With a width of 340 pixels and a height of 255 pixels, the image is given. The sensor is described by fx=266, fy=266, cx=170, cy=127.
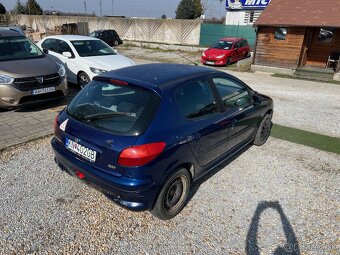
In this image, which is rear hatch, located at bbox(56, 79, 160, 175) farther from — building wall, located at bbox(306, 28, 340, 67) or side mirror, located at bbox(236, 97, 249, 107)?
building wall, located at bbox(306, 28, 340, 67)

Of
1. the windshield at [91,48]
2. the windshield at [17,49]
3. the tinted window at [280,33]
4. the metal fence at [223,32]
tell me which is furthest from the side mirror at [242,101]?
the metal fence at [223,32]

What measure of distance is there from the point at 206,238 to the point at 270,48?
44.3ft

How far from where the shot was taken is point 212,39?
76.1 feet

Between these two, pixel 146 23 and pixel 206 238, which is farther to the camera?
pixel 146 23

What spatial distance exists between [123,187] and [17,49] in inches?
229

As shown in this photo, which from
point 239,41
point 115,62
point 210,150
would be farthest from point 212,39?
point 210,150

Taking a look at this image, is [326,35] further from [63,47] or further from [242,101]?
[63,47]

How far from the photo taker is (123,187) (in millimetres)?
2643

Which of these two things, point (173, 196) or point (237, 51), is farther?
point (237, 51)

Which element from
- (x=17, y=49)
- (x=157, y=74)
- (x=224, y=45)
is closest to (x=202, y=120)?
(x=157, y=74)

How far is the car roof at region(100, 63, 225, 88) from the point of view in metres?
3.04

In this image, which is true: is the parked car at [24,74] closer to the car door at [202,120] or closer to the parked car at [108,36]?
the car door at [202,120]

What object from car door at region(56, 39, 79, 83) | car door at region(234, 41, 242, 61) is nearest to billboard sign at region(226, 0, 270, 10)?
car door at region(234, 41, 242, 61)

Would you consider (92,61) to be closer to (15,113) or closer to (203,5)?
(15,113)
